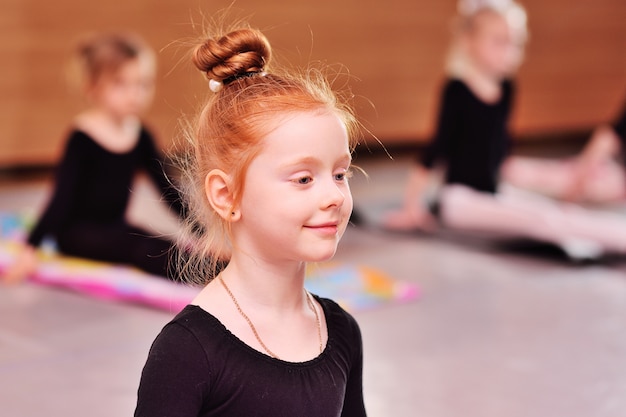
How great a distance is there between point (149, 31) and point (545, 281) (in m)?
2.52

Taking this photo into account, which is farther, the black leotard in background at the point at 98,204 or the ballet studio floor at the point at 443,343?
the black leotard in background at the point at 98,204

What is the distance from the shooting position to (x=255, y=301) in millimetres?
1321

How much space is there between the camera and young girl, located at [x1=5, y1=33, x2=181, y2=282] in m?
3.06

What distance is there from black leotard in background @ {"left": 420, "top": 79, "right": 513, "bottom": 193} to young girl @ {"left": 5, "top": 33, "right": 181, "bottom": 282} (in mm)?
1236

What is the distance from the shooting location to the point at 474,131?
157 inches

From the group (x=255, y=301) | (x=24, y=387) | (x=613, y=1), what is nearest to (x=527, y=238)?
(x=24, y=387)

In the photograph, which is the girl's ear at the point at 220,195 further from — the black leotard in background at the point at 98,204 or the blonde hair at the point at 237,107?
the black leotard in background at the point at 98,204

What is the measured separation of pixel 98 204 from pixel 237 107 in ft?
6.60

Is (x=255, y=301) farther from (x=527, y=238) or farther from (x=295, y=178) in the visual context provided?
(x=527, y=238)

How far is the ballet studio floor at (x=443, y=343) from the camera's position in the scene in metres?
2.10

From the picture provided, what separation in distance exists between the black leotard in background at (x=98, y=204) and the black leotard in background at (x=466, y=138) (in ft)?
4.02

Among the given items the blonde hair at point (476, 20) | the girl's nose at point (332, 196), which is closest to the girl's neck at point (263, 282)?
the girl's nose at point (332, 196)

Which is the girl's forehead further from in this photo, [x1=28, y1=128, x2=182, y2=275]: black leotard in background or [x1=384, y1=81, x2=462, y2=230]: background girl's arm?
[x1=384, y1=81, x2=462, y2=230]: background girl's arm

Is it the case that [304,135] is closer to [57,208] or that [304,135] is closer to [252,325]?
[252,325]
